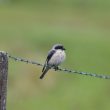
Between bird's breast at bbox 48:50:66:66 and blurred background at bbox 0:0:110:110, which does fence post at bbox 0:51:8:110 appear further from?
blurred background at bbox 0:0:110:110

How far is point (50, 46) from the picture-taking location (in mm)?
27812

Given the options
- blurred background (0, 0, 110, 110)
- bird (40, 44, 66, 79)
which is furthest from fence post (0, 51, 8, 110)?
blurred background (0, 0, 110, 110)

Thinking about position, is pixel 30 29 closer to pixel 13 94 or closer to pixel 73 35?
pixel 73 35

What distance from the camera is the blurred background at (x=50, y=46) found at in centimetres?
2405

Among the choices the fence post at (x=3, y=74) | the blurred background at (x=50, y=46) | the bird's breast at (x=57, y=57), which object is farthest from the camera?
the blurred background at (x=50, y=46)

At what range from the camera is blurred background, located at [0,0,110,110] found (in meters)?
24.0

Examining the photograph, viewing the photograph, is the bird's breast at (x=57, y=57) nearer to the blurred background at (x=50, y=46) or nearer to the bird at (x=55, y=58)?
the bird at (x=55, y=58)

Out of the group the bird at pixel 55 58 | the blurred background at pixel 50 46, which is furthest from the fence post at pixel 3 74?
the blurred background at pixel 50 46

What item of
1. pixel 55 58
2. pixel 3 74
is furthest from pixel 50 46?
pixel 3 74

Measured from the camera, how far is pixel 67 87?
25078mm

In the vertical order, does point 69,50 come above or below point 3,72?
above

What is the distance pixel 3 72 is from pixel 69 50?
17.4m

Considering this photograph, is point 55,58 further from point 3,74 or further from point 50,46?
point 50,46

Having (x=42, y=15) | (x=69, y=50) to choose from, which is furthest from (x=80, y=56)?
(x=42, y=15)
